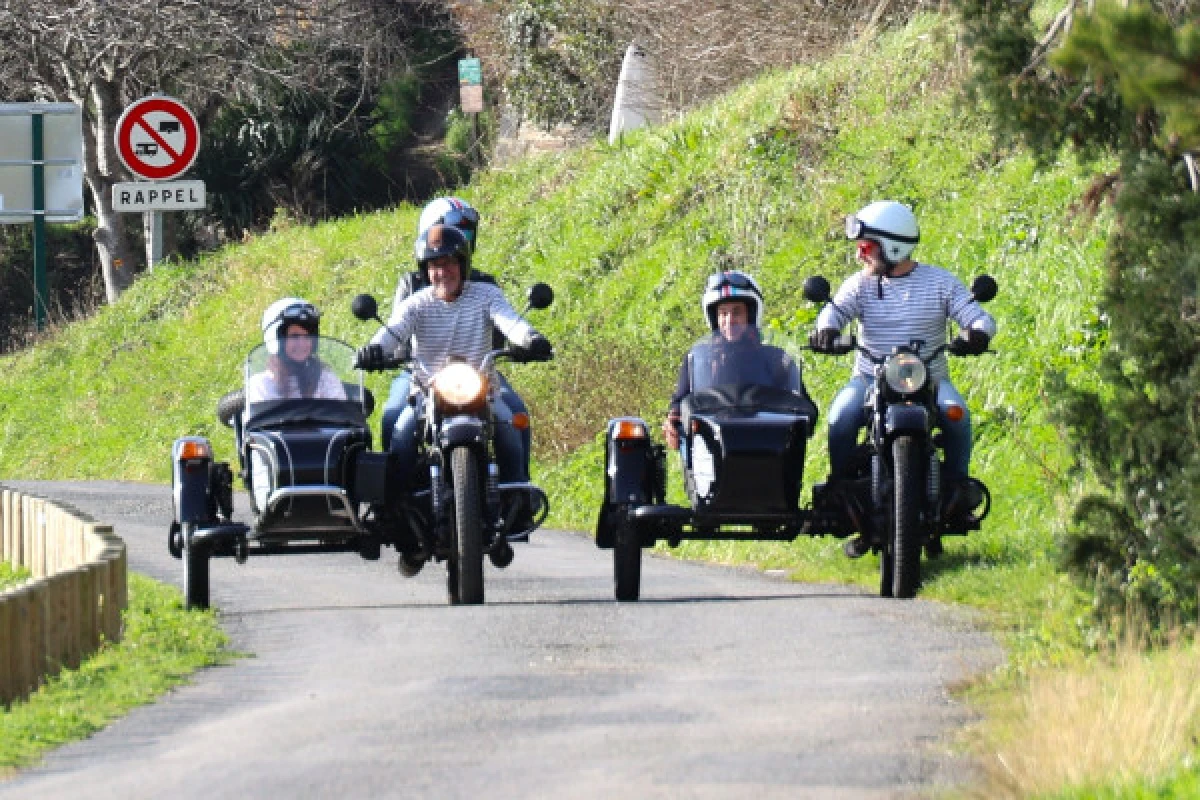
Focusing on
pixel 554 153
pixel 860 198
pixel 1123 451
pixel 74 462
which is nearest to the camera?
pixel 1123 451

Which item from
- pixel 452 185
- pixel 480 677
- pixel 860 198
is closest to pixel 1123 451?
pixel 480 677

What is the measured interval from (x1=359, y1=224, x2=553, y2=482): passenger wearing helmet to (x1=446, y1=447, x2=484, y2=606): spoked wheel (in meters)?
0.70

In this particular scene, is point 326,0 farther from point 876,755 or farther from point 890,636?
point 876,755

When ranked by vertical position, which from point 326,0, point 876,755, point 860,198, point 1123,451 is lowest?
point 876,755

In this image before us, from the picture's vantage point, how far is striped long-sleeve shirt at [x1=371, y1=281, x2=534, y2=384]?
46.1 ft

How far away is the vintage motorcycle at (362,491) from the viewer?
521 inches

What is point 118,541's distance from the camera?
14008 mm

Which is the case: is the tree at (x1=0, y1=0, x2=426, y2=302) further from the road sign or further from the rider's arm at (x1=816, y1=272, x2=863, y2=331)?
the rider's arm at (x1=816, y1=272, x2=863, y2=331)

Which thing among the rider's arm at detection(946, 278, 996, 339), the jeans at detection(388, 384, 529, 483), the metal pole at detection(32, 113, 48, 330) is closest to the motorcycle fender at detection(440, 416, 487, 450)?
the jeans at detection(388, 384, 529, 483)

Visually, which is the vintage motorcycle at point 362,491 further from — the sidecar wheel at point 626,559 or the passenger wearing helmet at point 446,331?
the sidecar wheel at point 626,559

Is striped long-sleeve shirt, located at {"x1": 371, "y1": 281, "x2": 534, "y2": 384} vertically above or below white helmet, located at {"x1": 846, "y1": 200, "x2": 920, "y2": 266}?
below

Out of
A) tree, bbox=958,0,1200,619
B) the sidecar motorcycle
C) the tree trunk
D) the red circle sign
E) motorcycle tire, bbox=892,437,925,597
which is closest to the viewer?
tree, bbox=958,0,1200,619

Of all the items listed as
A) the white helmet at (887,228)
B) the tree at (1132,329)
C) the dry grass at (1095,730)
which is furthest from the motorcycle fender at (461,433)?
the dry grass at (1095,730)

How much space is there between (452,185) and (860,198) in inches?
836
